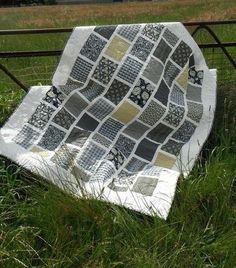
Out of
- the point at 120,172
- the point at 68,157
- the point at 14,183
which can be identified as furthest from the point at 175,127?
the point at 14,183

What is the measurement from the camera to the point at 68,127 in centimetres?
315

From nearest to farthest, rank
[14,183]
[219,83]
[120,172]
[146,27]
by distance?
[14,183] < [120,172] < [146,27] < [219,83]

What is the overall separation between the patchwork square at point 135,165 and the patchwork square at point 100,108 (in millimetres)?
346

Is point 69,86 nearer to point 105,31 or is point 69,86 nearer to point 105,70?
point 105,70

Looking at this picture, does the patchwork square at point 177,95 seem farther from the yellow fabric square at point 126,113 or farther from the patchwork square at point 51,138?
the patchwork square at point 51,138

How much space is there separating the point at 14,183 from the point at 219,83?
168 centimetres

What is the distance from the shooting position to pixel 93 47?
131 inches

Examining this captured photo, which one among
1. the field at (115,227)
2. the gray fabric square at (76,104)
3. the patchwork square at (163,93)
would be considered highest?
the patchwork square at (163,93)

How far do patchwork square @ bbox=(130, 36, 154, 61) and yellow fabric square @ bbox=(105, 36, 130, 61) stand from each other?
0.16 feet

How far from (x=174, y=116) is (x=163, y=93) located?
0.16m

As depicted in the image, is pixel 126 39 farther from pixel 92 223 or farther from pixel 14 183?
pixel 92 223

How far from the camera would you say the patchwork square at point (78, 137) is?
306 cm

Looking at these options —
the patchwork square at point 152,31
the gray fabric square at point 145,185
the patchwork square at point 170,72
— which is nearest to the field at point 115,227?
the gray fabric square at point 145,185

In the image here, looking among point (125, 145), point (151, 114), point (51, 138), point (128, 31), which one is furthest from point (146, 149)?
point (128, 31)
